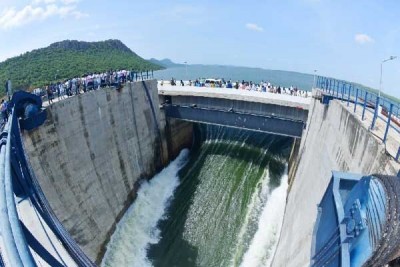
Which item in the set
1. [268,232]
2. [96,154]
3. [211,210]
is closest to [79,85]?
[96,154]

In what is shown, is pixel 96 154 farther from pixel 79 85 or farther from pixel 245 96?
pixel 245 96

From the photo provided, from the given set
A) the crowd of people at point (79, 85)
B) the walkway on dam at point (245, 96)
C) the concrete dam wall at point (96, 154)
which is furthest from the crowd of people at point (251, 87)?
the crowd of people at point (79, 85)

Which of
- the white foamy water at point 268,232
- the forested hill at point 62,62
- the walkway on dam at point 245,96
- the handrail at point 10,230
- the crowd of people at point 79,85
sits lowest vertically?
the white foamy water at point 268,232

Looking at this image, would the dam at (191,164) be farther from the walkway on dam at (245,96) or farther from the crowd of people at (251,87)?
the crowd of people at (251,87)

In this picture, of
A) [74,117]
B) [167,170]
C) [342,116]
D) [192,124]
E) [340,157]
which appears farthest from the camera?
[192,124]

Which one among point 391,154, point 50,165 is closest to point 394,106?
point 391,154

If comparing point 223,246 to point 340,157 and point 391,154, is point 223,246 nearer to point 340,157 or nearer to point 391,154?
point 340,157
